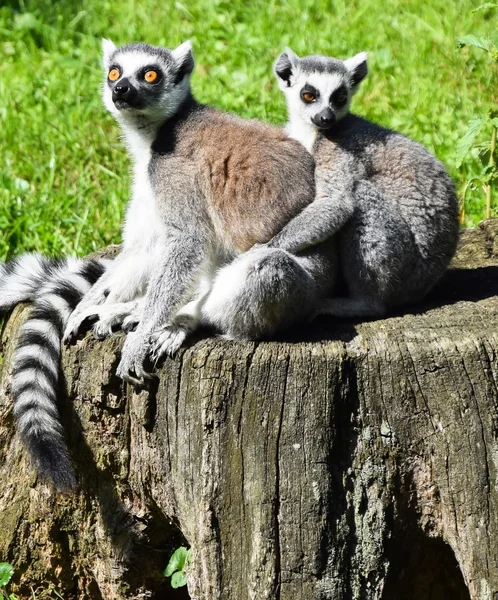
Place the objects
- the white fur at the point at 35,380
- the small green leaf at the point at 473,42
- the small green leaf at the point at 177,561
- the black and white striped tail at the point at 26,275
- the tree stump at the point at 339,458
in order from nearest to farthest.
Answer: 1. the tree stump at the point at 339,458
2. the white fur at the point at 35,380
3. the small green leaf at the point at 177,561
4. the black and white striped tail at the point at 26,275
5. the small green leaf at the point at 473,42

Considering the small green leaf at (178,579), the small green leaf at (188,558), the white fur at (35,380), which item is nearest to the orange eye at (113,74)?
the white fur at (35,380)

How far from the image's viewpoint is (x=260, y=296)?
3467 mm

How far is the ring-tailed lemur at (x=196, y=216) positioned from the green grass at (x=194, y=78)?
75.2 inches

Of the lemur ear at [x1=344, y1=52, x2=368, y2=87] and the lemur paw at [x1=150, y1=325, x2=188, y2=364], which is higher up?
the lemur ear at [x1=344, y1=52, x2=368, y2=87]

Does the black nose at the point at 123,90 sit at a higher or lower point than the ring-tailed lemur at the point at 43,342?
higher

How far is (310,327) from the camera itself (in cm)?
365

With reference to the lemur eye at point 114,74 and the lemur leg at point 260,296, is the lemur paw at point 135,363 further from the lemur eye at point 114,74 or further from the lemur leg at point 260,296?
the lemur eye at point 114,74

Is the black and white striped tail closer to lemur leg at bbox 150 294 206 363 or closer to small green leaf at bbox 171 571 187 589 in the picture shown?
lemur leg at bbox 150 294 206 363

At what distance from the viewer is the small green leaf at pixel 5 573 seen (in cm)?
410

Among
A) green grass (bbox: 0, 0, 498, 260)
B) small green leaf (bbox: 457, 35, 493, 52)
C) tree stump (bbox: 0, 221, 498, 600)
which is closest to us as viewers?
tree stump (bbox: 0, 221, 498, 600)

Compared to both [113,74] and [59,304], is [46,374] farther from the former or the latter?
[113,74]

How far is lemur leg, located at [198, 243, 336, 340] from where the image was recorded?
3.45 metres

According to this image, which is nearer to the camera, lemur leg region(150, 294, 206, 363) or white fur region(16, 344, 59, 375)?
lemur leg region(150, 294, 206, 363)

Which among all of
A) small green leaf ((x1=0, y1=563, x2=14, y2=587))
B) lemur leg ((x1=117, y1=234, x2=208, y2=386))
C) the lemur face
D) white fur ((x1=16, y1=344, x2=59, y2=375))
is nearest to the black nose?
the lemur face
